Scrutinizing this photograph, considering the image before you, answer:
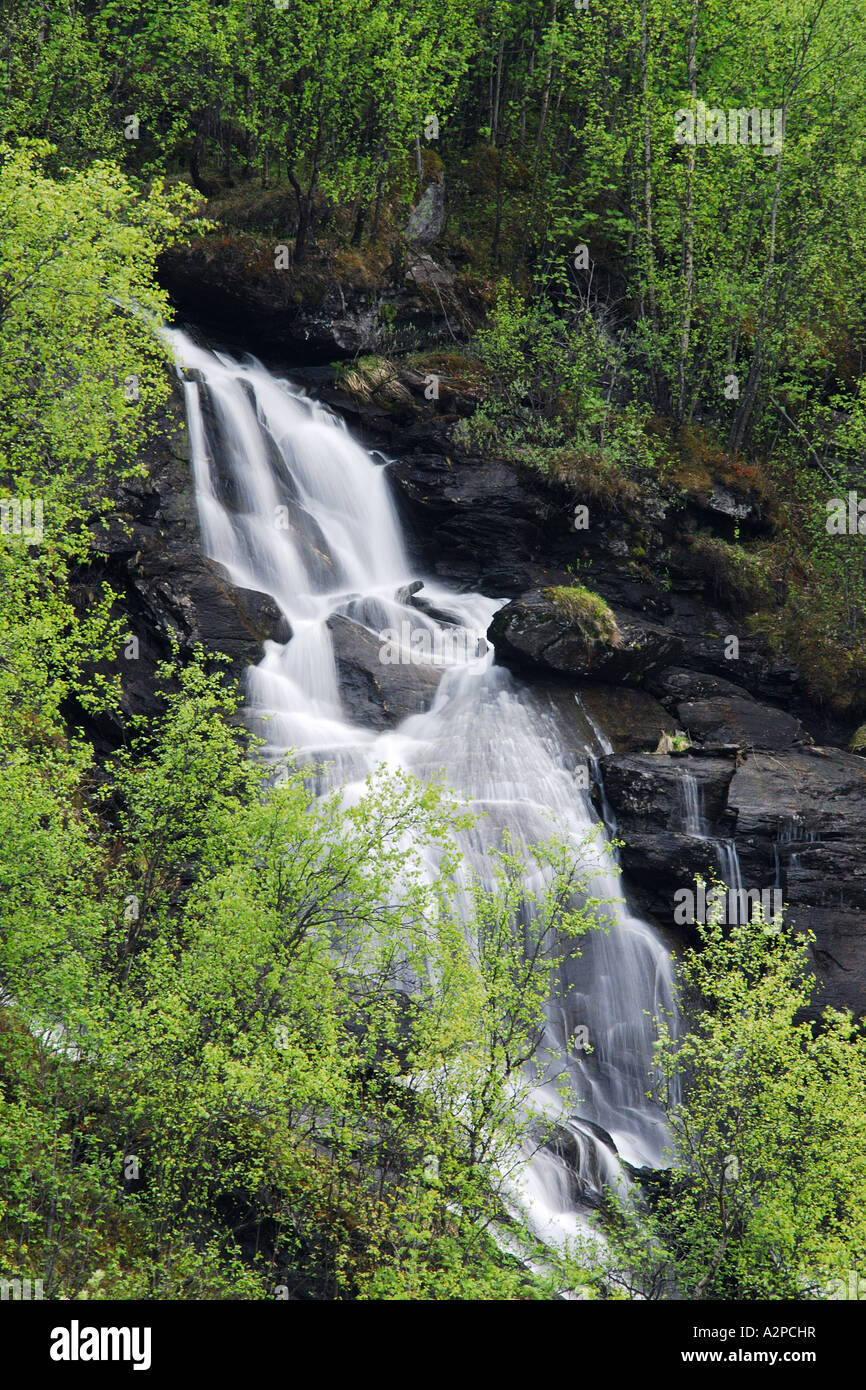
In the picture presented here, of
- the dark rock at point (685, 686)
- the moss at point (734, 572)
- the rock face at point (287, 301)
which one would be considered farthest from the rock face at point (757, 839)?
the rock face at point (287, 301)

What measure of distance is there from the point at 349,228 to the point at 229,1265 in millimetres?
33158

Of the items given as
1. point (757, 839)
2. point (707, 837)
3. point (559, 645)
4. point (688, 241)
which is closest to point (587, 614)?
point (559, 645)

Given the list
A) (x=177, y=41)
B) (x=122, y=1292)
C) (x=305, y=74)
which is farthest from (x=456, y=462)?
(x=122, y=1292)

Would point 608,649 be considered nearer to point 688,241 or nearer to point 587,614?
point 587,614

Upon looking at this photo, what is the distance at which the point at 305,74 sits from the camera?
34.6 meters

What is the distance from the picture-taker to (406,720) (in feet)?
84.4

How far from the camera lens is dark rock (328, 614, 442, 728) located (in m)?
25.6

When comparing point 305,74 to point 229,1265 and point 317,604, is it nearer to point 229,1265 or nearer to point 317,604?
point 317,604

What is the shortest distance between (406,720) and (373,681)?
1.28 m

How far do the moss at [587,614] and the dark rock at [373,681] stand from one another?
12.2 feet

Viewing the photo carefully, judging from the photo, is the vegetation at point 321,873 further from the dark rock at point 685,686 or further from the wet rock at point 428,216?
the wet rock at point 428,216

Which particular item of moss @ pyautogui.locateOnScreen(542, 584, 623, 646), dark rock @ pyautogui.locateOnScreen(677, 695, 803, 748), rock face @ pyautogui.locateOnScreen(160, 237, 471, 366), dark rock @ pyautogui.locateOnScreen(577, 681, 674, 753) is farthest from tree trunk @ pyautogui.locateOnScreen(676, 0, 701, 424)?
dark rock @ pyautogui.locateOnScreen(577, 681, 674, 753)

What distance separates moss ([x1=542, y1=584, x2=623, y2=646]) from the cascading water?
2.34m

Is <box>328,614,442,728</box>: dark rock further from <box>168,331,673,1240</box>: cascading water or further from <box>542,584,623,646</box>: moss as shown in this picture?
<box>542,584,623,646</box>: moss
